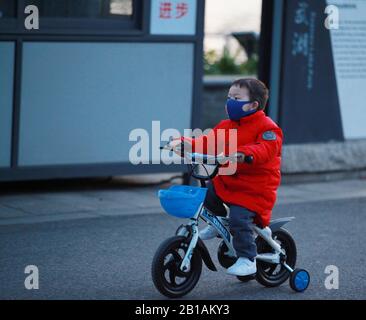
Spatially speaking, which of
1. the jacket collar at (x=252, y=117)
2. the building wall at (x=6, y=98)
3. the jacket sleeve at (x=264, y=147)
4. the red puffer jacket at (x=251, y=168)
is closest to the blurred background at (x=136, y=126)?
the building wall at (x=6, y=98)

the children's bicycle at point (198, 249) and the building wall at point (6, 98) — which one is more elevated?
the building wall at point (6, 98)

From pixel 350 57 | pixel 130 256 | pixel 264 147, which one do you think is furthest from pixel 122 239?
pixel 350 57

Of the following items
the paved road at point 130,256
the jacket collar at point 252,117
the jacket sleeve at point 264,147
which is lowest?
the paved road at point 130,256

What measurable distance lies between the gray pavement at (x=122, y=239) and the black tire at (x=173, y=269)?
0.53ft

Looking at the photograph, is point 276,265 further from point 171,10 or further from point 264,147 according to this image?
point 171,10

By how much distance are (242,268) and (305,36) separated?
513 centimetres

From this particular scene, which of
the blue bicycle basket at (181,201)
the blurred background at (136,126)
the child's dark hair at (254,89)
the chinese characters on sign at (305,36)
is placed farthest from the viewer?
the chinese characters on sign at (305,36)

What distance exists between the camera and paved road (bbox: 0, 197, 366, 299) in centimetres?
642

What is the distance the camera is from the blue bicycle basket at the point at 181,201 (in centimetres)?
587

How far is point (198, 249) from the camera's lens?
241 inches

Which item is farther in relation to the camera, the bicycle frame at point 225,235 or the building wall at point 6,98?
the building wall at point 6,98

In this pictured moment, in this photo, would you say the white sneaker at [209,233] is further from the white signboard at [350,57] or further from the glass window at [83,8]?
the white signboard at [350,57]

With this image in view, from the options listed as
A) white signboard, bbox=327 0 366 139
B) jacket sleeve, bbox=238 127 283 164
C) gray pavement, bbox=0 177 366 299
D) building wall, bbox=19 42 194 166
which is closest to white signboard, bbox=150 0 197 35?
building wall, bbox=19 42 194 166
